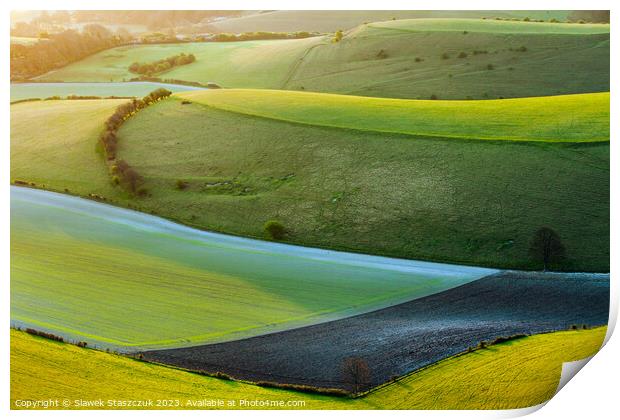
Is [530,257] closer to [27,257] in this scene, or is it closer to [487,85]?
[487,85]

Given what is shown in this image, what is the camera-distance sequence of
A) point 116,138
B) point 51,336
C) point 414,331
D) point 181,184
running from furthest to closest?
point 116,138, point 181,184, point 414,331, point 51,336

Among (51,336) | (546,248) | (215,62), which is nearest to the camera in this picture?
(51,336)

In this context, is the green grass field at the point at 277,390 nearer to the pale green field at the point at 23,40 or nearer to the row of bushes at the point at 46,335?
the row of bushes at the point at 46,335

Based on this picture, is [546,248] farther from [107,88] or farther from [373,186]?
[107,88]

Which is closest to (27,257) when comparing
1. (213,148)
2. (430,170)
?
(213,148)

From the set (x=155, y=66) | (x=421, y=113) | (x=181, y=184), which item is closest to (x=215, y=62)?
(x=155, y=66)

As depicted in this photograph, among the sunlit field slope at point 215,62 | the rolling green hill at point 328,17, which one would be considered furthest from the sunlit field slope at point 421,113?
the rolling green hill at point 328,17

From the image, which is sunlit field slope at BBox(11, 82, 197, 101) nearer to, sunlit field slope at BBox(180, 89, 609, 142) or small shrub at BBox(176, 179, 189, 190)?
sunlit field slope at BBox(180, 89, 609, 142)
